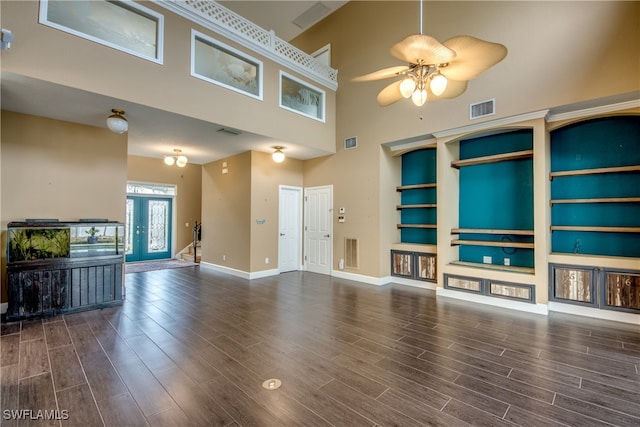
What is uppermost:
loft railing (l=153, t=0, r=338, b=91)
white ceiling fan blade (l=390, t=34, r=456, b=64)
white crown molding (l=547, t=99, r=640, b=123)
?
loft railing (l=153, t=0, r=338, b=91)

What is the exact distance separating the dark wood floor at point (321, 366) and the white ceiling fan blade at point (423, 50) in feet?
9.29

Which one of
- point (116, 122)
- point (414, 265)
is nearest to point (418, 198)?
point (414, 265)

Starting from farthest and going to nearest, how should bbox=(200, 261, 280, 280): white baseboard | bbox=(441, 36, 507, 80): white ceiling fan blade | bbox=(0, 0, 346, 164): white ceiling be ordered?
bbox=(200, 261, 280, 280): white baseboard → bbox=(0, 0, 346, 164): white ceiling → bbox=(441, 36, 507, 80): white ceiling fan blade

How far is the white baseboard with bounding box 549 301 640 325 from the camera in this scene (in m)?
3.80

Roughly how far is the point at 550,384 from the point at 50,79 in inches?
234

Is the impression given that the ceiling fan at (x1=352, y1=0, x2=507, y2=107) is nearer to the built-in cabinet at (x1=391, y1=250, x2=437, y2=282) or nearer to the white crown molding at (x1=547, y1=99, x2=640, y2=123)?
the white crown molding at (x1=547, y1=99, x2=640, y2=123)

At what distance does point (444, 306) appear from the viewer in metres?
4.56

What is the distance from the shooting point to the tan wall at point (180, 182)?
8852mm

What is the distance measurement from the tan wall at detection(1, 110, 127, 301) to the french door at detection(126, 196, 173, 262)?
14.3 feet

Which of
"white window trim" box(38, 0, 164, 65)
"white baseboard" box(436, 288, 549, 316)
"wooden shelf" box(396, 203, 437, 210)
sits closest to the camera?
"white window trim" box(38, 0, 164, 65)

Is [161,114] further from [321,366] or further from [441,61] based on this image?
[321,366]

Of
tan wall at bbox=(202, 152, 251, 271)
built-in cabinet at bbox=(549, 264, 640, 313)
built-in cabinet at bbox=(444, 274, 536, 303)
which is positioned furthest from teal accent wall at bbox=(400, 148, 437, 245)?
tan wall at bbox=(202, 152, 251, 271)

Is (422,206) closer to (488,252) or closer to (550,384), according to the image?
(488,252)

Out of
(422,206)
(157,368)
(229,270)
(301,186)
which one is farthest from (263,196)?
(157,368)
